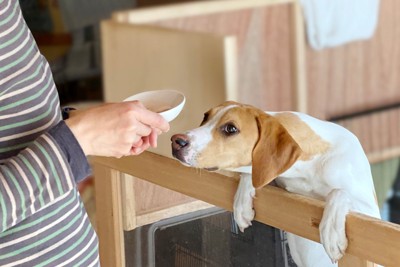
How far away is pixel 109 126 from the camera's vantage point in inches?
32.7

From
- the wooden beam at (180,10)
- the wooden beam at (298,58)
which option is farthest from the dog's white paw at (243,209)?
the wooden beam at (298,58)

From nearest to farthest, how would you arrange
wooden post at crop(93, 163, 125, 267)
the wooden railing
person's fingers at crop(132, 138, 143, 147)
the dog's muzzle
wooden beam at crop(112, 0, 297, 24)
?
the wooden railing, person's fingers at crop(132, 138, 143, 147), the dog's muzzle, wooden post at crop(93, 163, 125, 267), wooden beam at crop(112, 0, 297, 24)

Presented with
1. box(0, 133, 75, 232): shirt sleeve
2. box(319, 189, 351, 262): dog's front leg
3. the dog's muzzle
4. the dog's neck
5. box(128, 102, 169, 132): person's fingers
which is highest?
box(128, 102, 169, 132): person's fingers

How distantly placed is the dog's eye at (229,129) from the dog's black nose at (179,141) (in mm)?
51

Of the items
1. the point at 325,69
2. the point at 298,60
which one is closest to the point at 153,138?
the point at 298,60

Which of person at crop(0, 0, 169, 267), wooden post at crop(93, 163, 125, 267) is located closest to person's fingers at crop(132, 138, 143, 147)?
person at crop(0, 0, 169, 267)

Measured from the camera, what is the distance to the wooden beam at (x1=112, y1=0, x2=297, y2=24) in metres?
2.19

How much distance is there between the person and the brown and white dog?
145 millimetres

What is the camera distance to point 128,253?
1.12m

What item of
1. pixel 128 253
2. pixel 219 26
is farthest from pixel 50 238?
pixel 219 26

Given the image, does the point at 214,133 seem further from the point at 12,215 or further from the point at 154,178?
the point at 12,215

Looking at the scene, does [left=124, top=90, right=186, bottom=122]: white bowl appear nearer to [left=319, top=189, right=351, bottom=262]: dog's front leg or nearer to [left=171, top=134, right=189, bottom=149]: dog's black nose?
[left=171, top=134, right=189, bottom=149]: dog's black nose

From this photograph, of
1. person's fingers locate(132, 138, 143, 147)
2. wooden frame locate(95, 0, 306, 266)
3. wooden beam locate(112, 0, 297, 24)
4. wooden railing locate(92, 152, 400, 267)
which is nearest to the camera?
wooden railing locate(92, 152, 400, 267)

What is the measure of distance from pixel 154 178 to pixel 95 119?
0.76 feet
